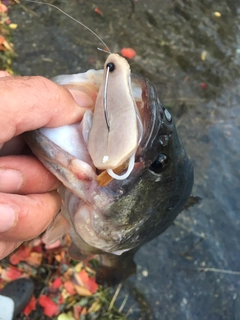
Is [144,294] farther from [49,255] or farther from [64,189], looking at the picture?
[64,189]

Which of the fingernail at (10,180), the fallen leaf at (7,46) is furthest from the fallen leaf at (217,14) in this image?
the fingernail at (10,180)

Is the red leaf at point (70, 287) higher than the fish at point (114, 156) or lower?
lower

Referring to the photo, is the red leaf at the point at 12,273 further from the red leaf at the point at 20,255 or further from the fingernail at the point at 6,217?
the fingernail at the point at 6,217

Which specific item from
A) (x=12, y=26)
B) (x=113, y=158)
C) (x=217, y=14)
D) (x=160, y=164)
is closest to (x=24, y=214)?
(x=113, y=158)

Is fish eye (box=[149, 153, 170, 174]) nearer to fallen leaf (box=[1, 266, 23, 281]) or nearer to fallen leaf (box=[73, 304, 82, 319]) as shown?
fallen leaf (box=[73, 304, 82, 319])

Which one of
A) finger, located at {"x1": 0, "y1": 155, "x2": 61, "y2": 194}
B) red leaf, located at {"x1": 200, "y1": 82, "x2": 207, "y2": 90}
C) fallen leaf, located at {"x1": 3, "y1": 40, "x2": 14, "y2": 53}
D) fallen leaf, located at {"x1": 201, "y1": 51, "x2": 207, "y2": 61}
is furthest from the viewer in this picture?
fallen leaf, located at {"x1": 201, "y1": 51, "x2": 207, "y2": 61}

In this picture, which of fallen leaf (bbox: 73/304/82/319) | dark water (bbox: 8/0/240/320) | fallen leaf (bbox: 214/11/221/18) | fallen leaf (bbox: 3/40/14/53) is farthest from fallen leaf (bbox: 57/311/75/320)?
fallen leaf (bbox: 214/11/221/18)
